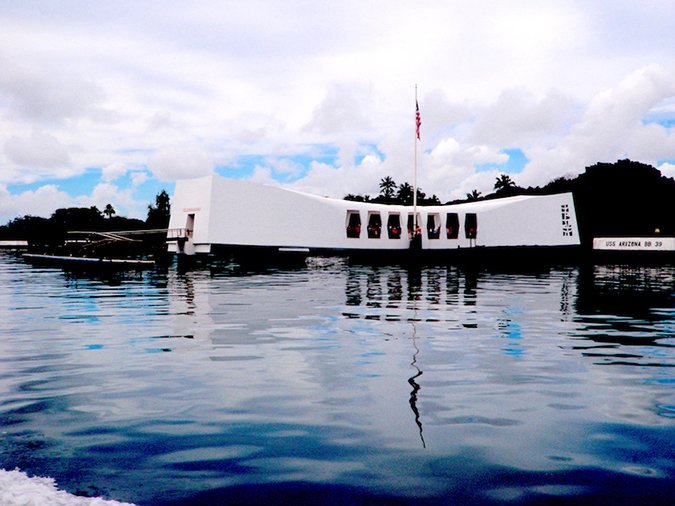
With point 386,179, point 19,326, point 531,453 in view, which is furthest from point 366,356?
point 386,179

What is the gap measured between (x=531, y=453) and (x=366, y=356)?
346cm

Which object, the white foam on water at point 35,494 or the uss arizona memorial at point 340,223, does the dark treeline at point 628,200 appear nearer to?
the uss arizona memorial at point 340,223

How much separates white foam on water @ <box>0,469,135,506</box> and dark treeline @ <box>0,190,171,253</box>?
284ft

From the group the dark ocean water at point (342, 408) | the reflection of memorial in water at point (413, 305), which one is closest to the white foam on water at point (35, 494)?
the dark ocean water at point (342, 408)

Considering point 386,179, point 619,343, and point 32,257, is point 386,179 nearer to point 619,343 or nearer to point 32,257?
point 32,257

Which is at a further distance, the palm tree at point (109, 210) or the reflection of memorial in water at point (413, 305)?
the palm tree at point (109, 210)

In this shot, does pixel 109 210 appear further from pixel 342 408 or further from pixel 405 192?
pixel 342 408

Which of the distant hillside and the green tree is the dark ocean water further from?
the green tree

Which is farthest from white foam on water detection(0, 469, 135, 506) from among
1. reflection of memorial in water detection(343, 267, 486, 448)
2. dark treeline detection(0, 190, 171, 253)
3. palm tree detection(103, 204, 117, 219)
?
palm tree detection(103, 204, 117, 219)

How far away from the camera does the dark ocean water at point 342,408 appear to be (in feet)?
11.2

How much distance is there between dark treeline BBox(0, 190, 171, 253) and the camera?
9631 centimetres

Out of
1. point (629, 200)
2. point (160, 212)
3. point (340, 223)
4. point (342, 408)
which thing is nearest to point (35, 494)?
point (342, 408)

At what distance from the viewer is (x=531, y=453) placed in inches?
154

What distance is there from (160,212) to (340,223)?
228 feet
